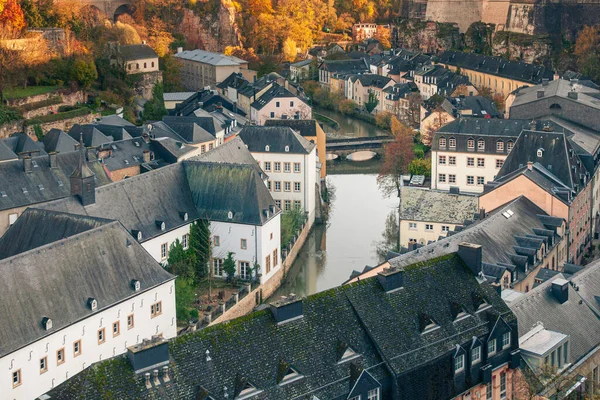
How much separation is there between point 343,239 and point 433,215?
5560mm

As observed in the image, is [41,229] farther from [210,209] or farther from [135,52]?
[135,52]

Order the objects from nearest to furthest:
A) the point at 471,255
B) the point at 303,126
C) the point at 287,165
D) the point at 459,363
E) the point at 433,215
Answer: the point at 459,363
the point at 471,255
the point at 433,215
the point at 287,165
the point at 303,126

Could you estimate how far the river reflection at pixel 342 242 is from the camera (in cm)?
4059

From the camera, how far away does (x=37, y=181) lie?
38500 millimetres

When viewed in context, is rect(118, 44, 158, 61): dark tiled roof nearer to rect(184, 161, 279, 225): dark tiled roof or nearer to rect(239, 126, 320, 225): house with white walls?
rect(239, 126, 320, 225): house with white walls

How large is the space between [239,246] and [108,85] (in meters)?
29.4

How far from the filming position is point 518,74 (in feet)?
236

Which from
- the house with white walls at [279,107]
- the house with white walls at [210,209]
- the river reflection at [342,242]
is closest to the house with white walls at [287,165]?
the river reflection at [342,242]

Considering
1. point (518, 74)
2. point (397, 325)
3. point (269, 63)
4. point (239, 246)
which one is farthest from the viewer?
point (269, 63)

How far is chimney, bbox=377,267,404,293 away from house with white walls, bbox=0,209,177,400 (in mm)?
8195

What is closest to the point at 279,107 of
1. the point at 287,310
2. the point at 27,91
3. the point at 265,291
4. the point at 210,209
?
the point at 27,91

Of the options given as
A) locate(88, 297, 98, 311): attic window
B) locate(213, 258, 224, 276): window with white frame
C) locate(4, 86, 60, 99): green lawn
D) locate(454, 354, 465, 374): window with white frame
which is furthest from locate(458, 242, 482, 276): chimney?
locate(4, 86, 60, 99): green lawn

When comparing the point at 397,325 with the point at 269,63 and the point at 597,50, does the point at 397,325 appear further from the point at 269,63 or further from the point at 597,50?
the point at 269,63

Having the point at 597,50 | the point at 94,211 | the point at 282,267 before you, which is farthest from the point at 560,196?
the point at 597,50
